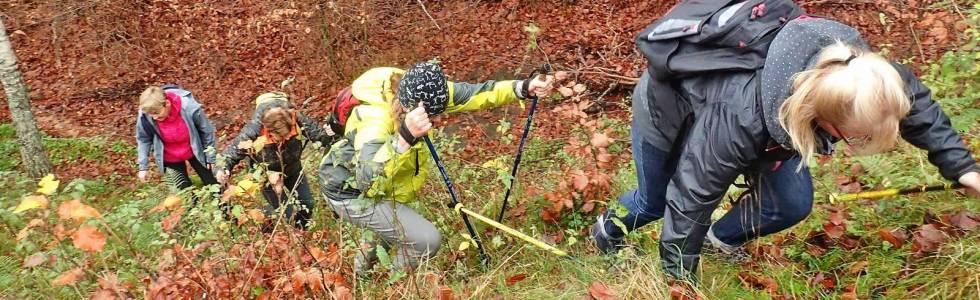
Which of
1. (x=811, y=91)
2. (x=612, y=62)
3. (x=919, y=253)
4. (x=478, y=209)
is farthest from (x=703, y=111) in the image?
(x=612, y=62)

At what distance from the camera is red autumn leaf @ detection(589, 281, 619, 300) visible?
9.04 feet

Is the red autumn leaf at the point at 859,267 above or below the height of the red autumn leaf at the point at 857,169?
above

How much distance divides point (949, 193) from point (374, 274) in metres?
3.06

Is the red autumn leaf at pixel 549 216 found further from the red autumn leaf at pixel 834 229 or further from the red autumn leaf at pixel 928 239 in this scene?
the red autumn leaf at pixel 928 239

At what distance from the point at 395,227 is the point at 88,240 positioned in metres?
1.48

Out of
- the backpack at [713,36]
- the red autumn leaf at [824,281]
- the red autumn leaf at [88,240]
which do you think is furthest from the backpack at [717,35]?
the red autumn leaf at [88,240]

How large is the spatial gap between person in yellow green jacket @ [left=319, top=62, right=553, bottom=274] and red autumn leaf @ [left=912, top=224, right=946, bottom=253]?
200 cm

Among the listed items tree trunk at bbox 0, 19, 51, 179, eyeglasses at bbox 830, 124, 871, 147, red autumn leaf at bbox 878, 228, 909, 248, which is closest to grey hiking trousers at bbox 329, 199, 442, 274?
eyeglasses at bbox 830, 124, 871, 147

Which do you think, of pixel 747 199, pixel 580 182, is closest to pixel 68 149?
pixel 580 182

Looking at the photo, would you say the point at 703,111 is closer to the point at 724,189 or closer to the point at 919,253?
the point at 724,189

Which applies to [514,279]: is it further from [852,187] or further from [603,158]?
[852,187]

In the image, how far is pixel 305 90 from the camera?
10906mm

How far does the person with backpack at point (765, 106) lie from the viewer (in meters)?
2.00

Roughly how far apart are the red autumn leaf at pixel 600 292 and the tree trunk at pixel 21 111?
747 centimetres
